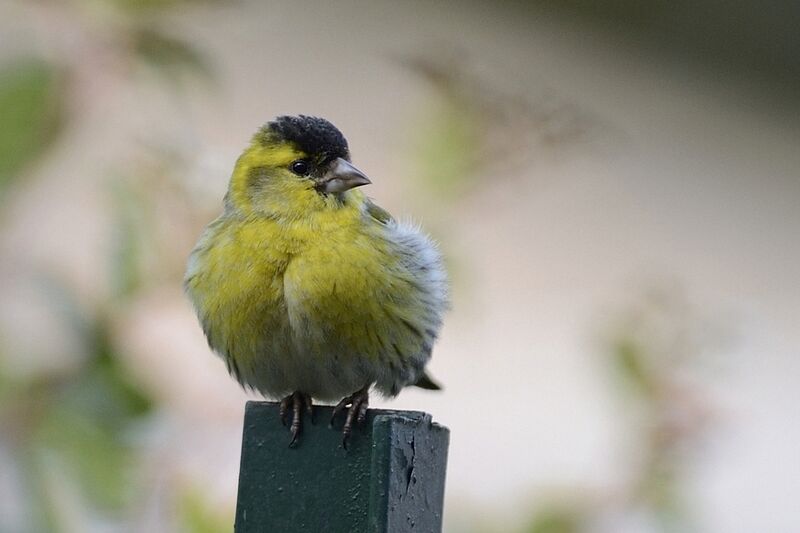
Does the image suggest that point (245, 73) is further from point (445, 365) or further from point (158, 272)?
point (158, 272)

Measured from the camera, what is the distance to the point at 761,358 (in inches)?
206

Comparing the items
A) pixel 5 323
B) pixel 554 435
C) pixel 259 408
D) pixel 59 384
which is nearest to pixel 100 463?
pixel 59 384

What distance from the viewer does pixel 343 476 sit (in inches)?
57.5

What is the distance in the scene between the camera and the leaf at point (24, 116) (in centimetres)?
190

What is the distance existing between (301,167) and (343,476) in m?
1.04

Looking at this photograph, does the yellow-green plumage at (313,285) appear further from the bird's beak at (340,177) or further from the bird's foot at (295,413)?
the bird's foot at (295,413)

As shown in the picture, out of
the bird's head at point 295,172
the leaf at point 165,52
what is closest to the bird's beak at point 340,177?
the bird's head at point 295,172

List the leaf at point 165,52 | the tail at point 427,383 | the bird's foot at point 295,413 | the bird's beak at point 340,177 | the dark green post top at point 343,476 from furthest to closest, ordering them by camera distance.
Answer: the tail at point 427,383 → the bird's beak at point 340,177 → the leaf at point 165,52 → the bird's foot at point 295,413 → the dark green post top at point 343,476

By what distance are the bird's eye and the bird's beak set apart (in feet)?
0.12

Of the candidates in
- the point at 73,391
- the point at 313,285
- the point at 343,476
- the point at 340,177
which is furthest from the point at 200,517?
the point at 340,177

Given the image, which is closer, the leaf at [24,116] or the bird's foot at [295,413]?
the bird's foot at [295,413]

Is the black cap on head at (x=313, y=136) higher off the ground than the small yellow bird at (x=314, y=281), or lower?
higher

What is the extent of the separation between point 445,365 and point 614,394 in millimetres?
2388

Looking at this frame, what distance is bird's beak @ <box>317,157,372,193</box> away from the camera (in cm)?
232
